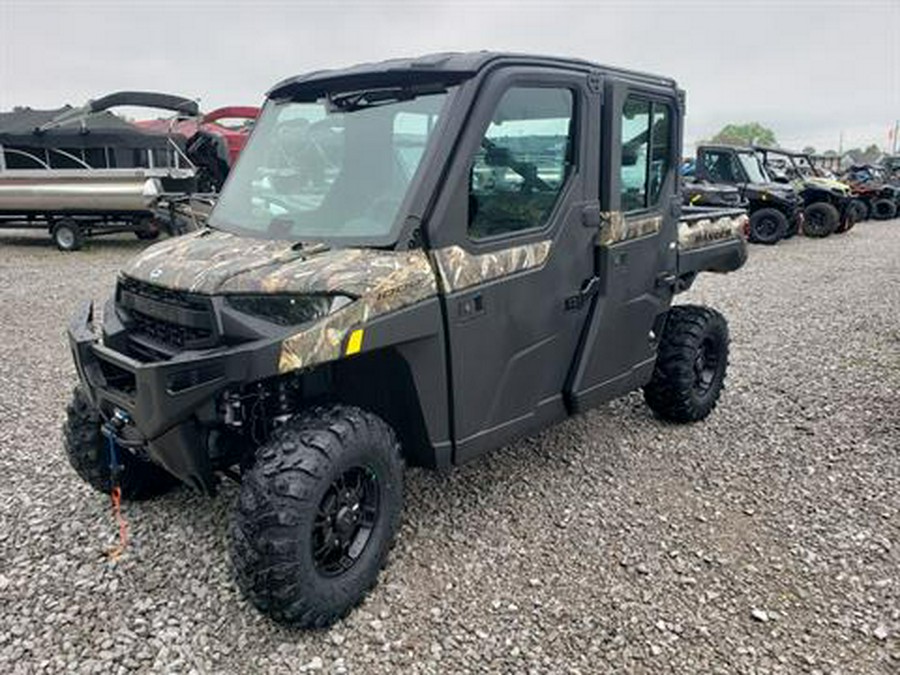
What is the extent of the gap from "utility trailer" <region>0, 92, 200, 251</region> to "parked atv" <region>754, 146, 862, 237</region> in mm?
11950

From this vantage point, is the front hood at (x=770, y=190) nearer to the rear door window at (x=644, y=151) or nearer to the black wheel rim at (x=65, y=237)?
the rear door window at (x=644, y=151)

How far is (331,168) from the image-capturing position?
3.30 metres

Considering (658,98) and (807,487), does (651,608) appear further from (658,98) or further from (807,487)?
(658,98)

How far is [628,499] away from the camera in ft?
12.8

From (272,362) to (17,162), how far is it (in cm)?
1301

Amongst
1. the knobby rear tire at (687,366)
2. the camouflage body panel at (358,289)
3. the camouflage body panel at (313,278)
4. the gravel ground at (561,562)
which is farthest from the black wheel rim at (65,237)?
the camouflage body panel at (358,289)

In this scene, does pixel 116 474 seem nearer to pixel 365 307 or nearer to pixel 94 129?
pixel 365 307

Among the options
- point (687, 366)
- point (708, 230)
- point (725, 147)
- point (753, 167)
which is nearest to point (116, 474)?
point (687, 366)

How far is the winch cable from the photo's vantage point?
10.7ft

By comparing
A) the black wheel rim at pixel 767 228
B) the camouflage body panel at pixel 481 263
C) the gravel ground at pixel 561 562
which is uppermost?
the camouflage body panel at pixel 481 263

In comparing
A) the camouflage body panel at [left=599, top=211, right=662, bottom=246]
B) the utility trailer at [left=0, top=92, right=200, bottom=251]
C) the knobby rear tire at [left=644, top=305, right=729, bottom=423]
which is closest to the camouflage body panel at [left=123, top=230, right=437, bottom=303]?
the camouflage body panel at [left=599, top=211, right=662, bottom=246]

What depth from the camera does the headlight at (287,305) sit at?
108 inches

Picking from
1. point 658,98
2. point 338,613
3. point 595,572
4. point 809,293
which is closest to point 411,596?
point 338,613

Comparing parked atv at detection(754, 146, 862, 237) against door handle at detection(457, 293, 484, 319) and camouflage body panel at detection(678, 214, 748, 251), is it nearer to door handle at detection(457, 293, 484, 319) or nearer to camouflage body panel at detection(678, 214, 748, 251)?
camouflage body panel at detection(678, 214, 748, 251)
